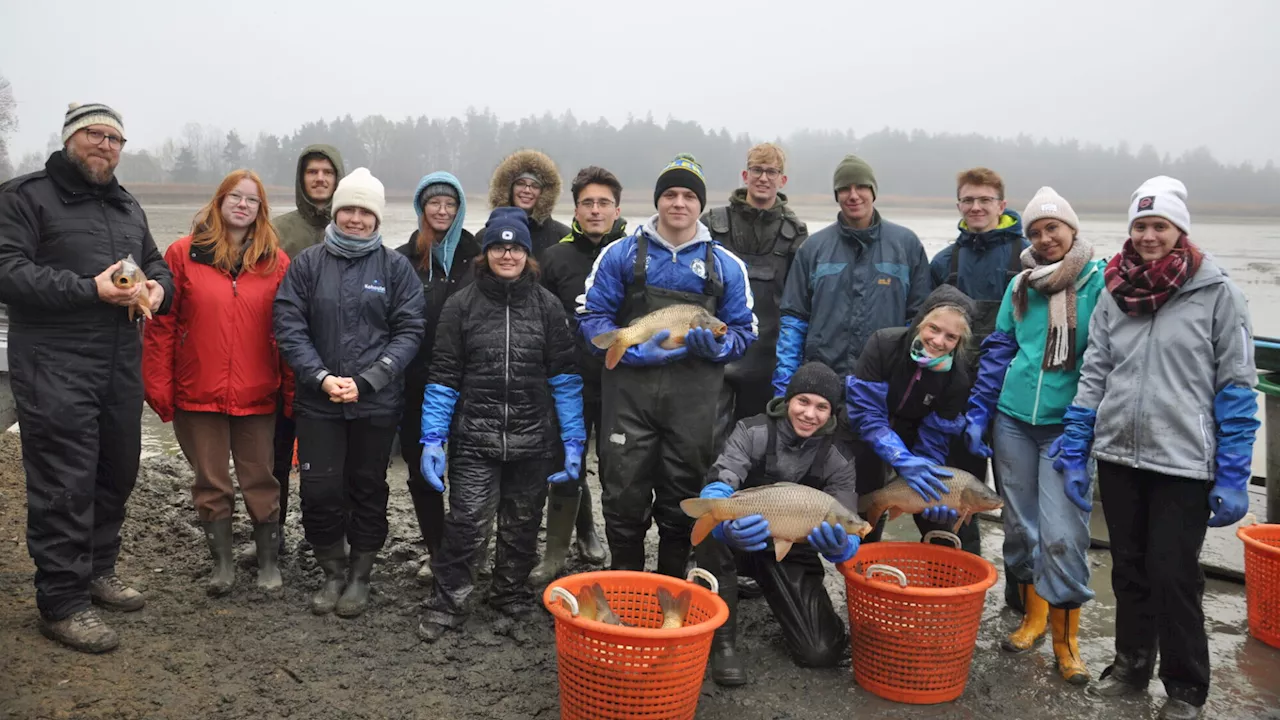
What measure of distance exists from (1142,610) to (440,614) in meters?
3.11

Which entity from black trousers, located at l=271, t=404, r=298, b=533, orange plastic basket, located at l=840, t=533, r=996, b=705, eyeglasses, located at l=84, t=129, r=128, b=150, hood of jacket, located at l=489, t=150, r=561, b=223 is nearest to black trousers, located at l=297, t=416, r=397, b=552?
black trousers, located at l=271, t=404, r=298, b=533

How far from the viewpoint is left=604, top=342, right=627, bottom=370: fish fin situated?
13.7ft

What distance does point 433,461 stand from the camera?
4301mm

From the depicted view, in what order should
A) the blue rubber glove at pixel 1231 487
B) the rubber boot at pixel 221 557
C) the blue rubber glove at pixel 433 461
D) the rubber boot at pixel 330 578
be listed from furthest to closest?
the rubber boot at pixel 221 557
the rubber boot at pixel 330 578
the blue rubber glove at pixel 433 461
the blue rubber glove at pixel 1231 487

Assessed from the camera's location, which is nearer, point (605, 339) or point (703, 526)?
point (703, 526)

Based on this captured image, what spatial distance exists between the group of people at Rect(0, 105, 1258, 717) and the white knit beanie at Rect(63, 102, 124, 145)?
1cm

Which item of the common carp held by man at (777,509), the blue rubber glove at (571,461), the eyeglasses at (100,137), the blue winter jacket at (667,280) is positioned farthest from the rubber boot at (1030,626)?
the eyeglasses at (100,137)

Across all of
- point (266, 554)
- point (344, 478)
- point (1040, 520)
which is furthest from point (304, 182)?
point (1040, 520)

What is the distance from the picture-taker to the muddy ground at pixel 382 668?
3625 millimetres

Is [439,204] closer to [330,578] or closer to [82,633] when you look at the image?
[330,578]

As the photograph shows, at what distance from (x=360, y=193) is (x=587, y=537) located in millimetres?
2457

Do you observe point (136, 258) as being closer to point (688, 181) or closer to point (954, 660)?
point (688, 181)

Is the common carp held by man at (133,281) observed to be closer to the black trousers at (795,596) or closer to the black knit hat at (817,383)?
the black trousers at (795,596)

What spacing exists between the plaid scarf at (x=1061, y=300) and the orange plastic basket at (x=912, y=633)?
3.22 feet
